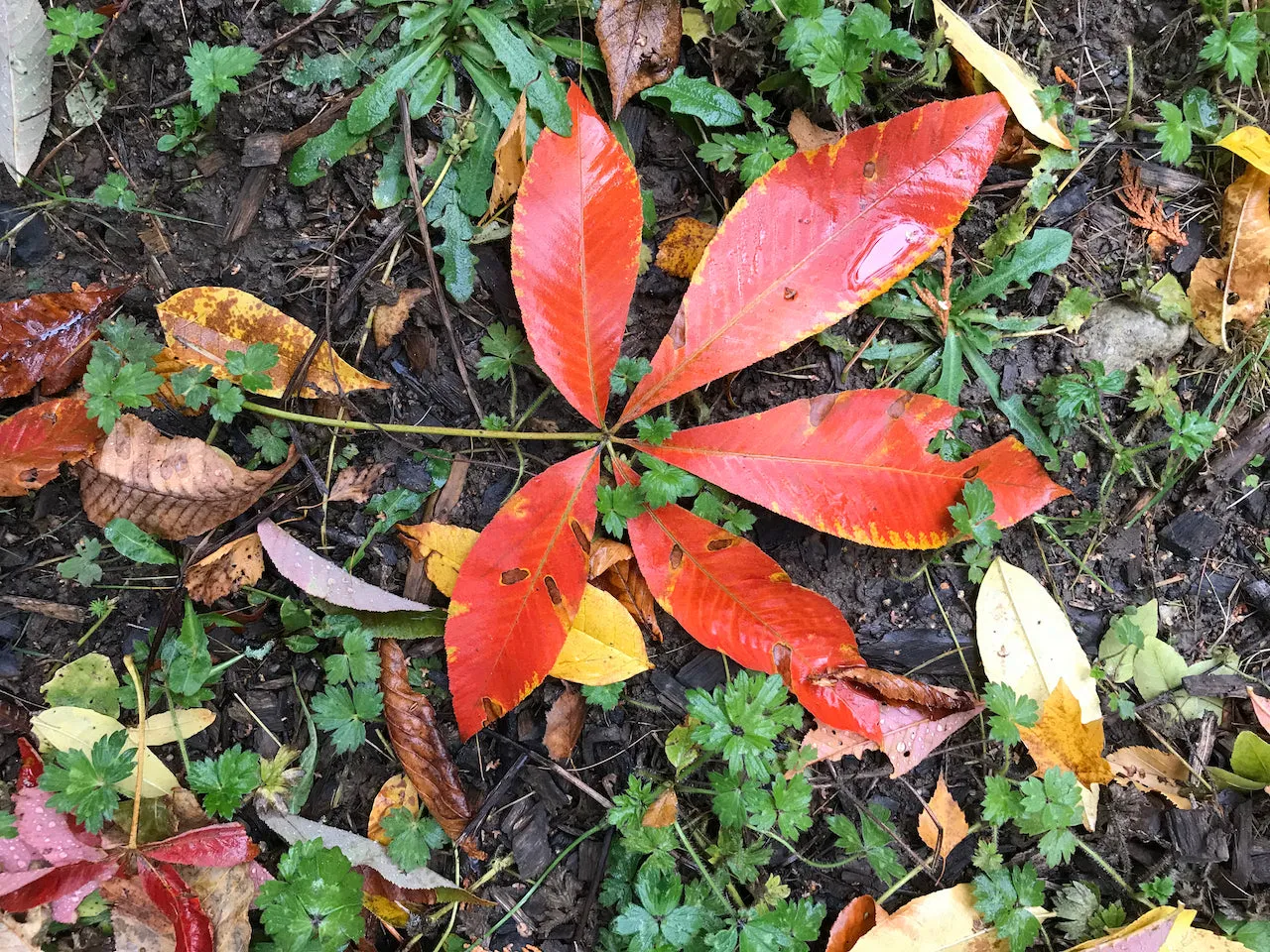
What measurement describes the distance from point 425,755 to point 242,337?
98 centimetres

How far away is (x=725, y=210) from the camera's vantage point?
1.96 meters

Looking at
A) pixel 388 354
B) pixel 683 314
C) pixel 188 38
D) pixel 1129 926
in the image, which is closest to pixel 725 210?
pixel 683 314

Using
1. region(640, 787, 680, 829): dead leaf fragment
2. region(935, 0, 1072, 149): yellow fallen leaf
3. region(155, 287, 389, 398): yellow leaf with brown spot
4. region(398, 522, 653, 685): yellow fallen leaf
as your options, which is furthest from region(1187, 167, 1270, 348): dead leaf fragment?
region(155, 287, 389, 398): yellow leaf with brown spot

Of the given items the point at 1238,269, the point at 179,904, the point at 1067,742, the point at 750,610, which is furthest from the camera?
the point at 1238,269

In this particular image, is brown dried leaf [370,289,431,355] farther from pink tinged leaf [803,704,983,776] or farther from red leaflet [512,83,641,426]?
pink tinged leaf [803,704,983,776]

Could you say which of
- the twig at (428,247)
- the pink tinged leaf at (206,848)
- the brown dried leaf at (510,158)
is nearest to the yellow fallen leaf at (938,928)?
the pink tinged leaf at (206,848)

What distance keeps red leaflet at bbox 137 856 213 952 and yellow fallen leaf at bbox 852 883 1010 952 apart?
4.39 feet

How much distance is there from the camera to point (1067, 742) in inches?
74.7

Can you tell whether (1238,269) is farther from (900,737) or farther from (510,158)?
(510,158)

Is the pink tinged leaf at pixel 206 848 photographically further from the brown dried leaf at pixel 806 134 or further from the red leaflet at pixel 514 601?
the brown dried leaf at pixel 806 134

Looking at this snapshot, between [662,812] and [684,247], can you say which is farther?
[684,247]

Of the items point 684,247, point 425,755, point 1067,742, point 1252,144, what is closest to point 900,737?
point 1067,742

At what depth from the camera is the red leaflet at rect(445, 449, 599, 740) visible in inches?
66.5

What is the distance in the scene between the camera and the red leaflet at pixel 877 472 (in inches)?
70.9
